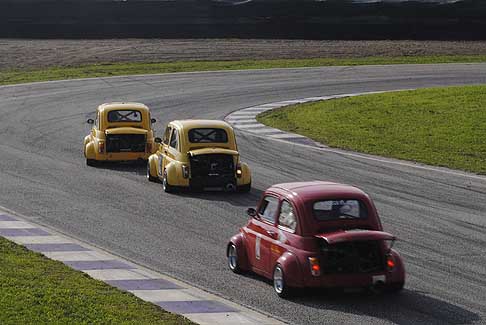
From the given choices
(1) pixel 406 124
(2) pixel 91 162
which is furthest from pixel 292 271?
(1) pixel 406 124

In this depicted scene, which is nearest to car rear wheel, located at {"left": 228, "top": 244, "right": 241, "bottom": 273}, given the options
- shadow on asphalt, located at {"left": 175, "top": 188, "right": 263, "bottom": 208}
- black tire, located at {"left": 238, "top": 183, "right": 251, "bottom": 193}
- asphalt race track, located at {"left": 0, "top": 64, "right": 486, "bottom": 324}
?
asphalt race track, located at {"left": 0, "top": 64, "right": 486, "bottom": 324}

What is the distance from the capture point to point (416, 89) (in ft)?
138

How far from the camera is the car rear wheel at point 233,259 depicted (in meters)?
15.5

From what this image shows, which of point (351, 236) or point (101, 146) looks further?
point (101, 146)

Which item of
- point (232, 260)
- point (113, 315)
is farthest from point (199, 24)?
point (113, 315)

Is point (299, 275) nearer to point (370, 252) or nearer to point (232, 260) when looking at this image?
point (370, 252)

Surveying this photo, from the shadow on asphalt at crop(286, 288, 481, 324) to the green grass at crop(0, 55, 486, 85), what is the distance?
124 feet

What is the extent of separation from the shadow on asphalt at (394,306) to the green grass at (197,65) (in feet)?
124

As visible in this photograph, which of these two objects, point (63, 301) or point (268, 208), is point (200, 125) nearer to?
point (268, 208)

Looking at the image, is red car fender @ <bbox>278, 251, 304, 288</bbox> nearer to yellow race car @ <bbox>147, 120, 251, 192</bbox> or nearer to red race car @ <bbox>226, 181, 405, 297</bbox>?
red race car @ <bbox>226, 181, 405, 297</bbox>

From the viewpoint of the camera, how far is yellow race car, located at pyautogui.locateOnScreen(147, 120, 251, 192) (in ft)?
74.7

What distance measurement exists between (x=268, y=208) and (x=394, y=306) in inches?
105

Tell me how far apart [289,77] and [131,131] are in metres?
23.1

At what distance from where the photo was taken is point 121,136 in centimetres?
2728
